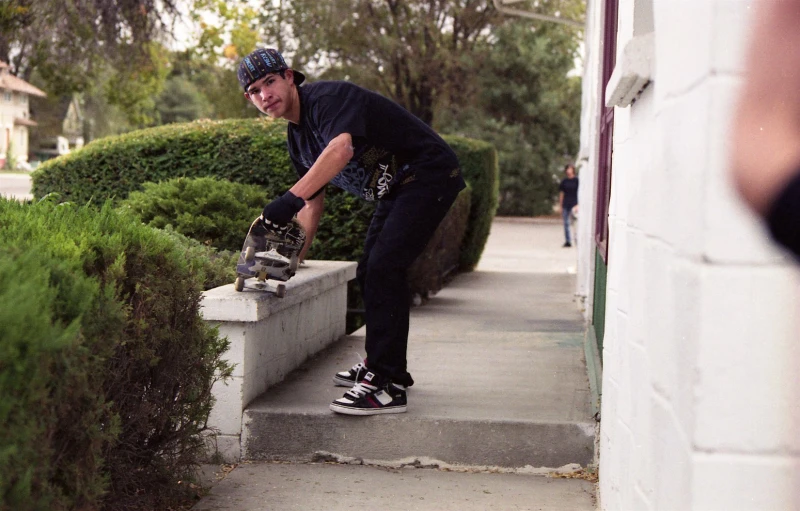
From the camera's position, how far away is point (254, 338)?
15.8ft

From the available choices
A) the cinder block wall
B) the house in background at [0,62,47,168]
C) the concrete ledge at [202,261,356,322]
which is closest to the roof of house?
the house in background at [0,62,47,168]

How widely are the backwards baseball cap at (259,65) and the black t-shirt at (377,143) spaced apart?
195 mm

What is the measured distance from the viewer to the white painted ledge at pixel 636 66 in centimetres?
255

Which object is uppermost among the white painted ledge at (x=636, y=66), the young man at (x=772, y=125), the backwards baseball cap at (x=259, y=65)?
the backwards baseball cap at (x=259, y=65)

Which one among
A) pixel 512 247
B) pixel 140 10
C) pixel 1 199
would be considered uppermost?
pixel 140 10

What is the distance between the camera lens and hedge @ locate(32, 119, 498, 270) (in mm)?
8891

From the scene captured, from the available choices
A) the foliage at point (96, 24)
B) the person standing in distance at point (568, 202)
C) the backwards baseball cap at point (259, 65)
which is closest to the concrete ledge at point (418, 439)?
the backwards baseball cap at point (259, 65)

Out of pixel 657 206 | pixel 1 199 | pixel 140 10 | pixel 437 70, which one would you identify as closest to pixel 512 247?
pixel 140 10

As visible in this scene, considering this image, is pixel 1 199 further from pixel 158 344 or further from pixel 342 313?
pixel 342 313

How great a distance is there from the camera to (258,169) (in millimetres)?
8922

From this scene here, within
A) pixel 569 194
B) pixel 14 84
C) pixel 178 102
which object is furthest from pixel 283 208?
pixel 178 102

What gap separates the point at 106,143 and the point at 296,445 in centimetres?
562

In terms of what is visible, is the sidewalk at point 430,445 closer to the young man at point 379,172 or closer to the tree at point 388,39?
the young man at point 379,172

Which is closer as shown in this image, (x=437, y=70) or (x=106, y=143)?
(x=106, y=143)
